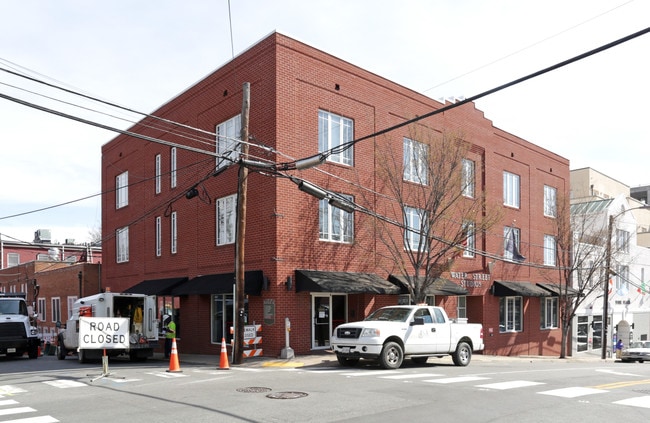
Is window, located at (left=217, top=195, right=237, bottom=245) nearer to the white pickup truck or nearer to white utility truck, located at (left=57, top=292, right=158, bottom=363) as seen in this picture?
white utility truck, located at (left=57, top=292, right=158, bottom=363)

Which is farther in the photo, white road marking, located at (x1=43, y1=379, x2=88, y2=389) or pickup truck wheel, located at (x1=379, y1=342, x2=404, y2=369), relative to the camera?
pickup truck wheel, located at (x1=379, y1=342, x2=404, y2=369)

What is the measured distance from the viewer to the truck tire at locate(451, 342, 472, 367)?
1847 cm

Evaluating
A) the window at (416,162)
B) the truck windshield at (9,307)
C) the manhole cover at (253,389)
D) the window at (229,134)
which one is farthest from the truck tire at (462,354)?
the truck windshield at (9,307)

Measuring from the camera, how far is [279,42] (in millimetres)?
21000

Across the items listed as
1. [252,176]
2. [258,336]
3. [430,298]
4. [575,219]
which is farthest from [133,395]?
[575,219]

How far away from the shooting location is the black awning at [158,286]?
985 inches

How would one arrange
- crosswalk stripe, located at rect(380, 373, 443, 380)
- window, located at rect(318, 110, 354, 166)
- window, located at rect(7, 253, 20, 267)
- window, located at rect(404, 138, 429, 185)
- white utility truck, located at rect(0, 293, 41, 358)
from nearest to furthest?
1. crosswalk stripe, located at rect(380, 373, 443, 380)
2. window, located at rect(404, 138, 429, 185)
3. window, located at rect(318, 110, 354, 166)
4. white utility truck, located at rect(0, 293, 41, 358)
5. window, located at rect(7, 253, 20, 267)

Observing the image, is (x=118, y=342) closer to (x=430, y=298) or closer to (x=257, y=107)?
(x=257, y=107)

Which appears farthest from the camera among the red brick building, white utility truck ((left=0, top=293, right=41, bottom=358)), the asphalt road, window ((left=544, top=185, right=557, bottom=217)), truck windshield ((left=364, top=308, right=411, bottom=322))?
window ((left=544, top=185, right=557, bottom=217))

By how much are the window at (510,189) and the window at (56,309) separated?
28.1m

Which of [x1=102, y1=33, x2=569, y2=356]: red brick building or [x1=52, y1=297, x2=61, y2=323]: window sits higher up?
[x1=102, y1=33, x2=569, y2=356]: red brick building

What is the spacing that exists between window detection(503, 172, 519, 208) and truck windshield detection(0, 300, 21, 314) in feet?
77.9

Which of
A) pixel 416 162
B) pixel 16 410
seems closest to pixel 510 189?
pixel 416 162

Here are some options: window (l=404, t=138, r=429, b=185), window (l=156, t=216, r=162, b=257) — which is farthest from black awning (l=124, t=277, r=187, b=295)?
window (l=404, t=138, r=429, b=185)
